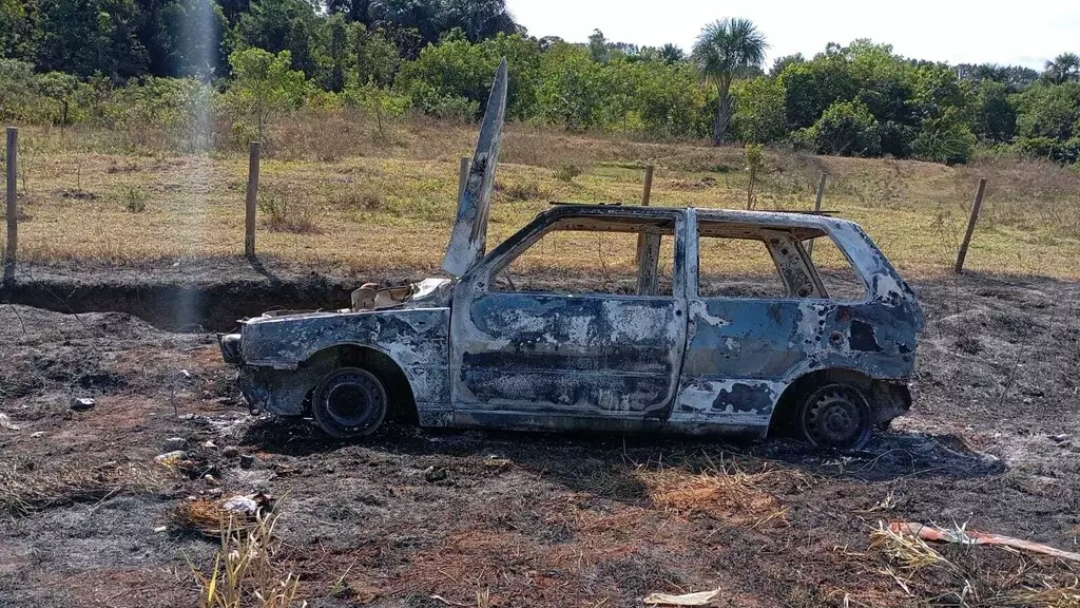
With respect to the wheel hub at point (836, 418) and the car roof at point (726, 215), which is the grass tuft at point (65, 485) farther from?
the wheel hub at point (836, 418)

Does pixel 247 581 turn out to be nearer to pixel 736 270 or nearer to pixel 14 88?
pixel 736 270

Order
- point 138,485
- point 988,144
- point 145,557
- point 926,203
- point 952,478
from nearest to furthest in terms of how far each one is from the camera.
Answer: point 145,557, point 138,485, point 952,478, point 926,203, point 988,144

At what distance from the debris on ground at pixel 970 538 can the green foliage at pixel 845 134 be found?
4009cm

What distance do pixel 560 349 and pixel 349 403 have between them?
1372 mm

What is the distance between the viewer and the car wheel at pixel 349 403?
6312 millimetres

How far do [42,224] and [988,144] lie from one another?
153 ft

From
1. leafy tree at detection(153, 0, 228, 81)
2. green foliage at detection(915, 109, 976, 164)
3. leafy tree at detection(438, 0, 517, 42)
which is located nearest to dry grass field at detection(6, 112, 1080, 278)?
green foliage at detection(915, 109, 976, 164)

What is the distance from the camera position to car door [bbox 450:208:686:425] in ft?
20.2

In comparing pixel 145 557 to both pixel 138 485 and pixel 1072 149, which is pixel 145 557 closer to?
pixel 138 485

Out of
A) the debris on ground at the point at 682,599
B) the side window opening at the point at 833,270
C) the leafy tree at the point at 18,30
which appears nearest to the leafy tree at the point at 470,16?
the leafy tree at the point at 18,30

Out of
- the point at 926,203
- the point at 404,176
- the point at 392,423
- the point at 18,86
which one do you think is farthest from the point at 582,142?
the point at 392,423

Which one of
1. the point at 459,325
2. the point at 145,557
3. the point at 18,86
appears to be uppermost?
A: the point at 18,86

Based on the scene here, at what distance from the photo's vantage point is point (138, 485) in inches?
205

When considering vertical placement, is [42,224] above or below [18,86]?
below
